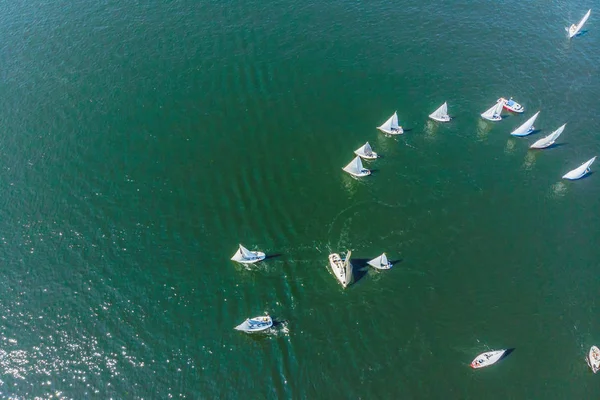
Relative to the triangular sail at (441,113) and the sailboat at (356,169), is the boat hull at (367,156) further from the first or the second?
the triangular sail at (441,113)

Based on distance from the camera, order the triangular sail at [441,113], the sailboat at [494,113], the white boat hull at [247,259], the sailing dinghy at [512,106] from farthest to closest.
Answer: the sailing dinghy at [512,106] → the sailboat at [494,113] → the triangular sail at [441,113] → the white boat hull at [247,259]

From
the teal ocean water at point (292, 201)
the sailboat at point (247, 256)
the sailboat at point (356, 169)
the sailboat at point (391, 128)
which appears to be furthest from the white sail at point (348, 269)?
the sailboat at point (391, 128)

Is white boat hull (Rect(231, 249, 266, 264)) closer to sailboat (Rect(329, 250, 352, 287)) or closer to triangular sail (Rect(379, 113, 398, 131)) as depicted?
sailboat (Rect(329, 250, 352, 287))

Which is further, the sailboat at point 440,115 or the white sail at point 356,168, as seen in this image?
the sailboat at point 440,115

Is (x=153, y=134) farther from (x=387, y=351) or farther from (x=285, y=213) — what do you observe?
(x=387, y=351)

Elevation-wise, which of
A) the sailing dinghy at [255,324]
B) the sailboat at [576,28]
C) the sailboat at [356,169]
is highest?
the sailboat at [576,28]

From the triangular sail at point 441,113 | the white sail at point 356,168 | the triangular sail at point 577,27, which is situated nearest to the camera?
the white sail at point 356,168

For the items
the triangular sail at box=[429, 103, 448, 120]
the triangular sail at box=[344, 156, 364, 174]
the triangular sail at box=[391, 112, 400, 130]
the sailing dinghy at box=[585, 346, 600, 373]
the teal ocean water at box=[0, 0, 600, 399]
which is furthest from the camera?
the triangular sail at box=[429, 103, 448, 120]

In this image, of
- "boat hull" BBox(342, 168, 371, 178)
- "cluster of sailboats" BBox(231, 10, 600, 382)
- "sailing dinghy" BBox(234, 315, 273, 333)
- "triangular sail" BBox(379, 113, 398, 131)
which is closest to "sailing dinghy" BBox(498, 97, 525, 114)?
"cluster of sailboats" BBox(231, 10, 600, 382)
